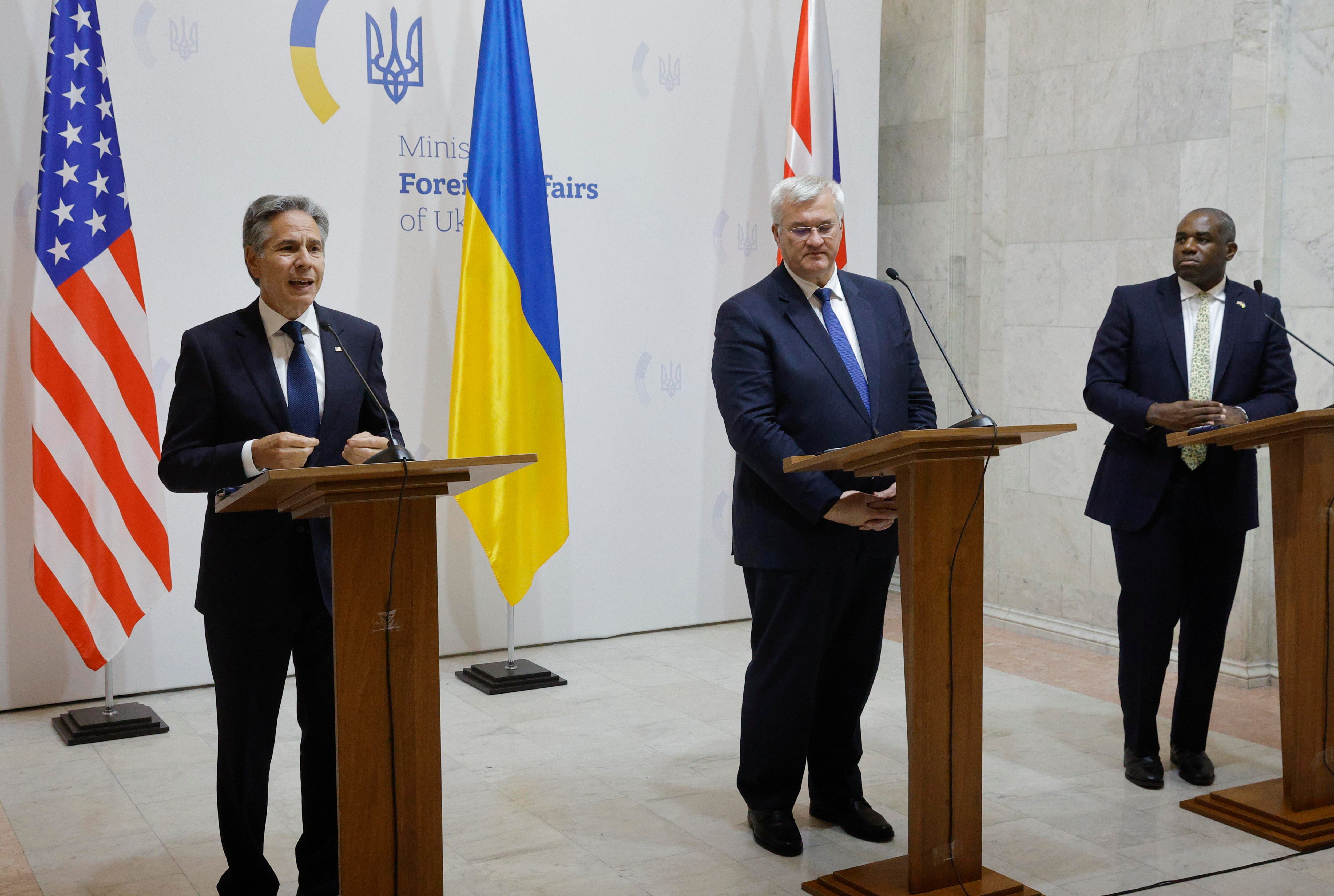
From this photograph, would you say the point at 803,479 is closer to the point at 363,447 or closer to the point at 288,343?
the point at 363,447

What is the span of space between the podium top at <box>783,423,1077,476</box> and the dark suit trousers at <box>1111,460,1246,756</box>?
49.1 inches

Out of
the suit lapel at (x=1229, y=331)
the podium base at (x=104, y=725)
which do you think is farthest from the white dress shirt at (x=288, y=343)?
the suit lapel at (x=1229, y=331)

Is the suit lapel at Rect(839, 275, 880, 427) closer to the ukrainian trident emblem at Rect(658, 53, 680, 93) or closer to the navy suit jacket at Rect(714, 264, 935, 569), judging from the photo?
the navy suit jacket at Rect(714, 264, 935, 569)

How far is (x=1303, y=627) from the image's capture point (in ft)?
12.3

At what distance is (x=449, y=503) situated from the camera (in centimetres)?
589

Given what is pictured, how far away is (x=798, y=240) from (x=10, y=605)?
3418 mm

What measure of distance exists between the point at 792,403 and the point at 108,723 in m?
2.88

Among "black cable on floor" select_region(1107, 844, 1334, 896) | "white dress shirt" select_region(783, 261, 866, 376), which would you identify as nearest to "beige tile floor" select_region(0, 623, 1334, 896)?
"black cable on floor" select_region(1107, 844, 1334, 896)

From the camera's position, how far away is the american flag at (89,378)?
4656 mm

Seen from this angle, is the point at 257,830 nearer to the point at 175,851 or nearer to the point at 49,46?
the point at 175,851

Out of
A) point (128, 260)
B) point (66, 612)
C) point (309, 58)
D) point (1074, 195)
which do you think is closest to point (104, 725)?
point (66, 612)

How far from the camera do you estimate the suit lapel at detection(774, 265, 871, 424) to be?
3.48 metres

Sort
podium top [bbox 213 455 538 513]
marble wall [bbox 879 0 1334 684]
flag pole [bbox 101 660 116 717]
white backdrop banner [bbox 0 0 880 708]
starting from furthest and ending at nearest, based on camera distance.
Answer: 1. marble wall [bbox 879 0 1334 684]
2. white backdrop banner [bbox 0 0 880 708]
3. flag pole [bbox 101 660 116 717]
4. podium top [bbox 213 455 538 513]

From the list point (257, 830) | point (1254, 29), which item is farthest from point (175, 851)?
point (1254, 29)
